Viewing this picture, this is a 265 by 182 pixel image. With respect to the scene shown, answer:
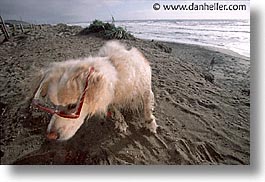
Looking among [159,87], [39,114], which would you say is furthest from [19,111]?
[159,87]

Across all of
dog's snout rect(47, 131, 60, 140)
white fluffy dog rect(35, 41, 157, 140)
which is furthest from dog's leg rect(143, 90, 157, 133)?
dog's snout rect(47, 131, 60, 140)

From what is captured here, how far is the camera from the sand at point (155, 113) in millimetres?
1443

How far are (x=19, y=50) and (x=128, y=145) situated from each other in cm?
49

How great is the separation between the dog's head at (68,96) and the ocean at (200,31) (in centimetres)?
20

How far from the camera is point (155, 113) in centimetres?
149

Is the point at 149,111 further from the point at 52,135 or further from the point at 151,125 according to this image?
the point at 52,135

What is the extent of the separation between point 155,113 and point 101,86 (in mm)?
219

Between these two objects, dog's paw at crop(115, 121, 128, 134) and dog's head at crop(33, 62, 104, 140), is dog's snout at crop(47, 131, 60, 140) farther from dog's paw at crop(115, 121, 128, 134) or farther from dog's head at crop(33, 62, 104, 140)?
dog's paw at crop(115, 121, 128, 134)

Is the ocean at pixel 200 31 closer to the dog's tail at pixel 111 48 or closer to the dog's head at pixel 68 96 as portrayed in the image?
the dog's tail at pixel 111 48

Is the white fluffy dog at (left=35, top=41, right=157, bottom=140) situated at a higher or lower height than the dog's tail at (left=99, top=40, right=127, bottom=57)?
lower

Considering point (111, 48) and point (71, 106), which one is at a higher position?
point (111, 48)

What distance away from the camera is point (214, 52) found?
151cm

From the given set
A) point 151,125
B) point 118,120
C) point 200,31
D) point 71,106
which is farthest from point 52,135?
point 200,31

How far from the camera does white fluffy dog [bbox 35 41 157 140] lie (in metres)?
1.40
